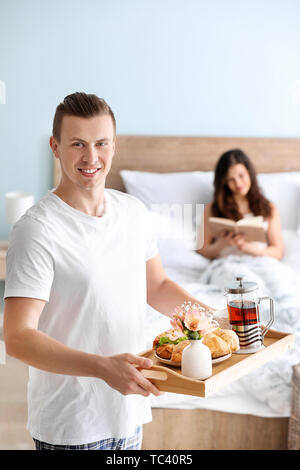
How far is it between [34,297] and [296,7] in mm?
2333

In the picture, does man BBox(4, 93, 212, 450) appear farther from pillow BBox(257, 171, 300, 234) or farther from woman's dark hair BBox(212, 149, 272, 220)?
pillow BBox(257, 171, 300, 234)

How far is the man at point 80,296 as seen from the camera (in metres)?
0.93

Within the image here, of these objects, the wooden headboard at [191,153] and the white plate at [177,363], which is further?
the wooden headboard at [191,153]

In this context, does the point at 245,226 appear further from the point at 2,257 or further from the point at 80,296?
the point at 80,296

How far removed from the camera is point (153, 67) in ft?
8.39

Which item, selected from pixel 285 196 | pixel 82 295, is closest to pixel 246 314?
pixel 82 295

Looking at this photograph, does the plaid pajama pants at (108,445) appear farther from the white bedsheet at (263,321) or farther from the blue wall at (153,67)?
the blue wall at (153,67)

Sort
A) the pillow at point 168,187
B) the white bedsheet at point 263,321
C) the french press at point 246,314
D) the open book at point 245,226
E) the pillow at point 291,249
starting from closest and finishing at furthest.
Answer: the french press at point 246,314, the white bedsheet at point 263,321, the open book at point 245,226, the pillow at point 291,249, the pillow at point 168,187

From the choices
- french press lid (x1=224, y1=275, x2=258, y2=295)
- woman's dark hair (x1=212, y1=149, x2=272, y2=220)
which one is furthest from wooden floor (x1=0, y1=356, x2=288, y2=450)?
woman's dark hair (x1=212, y1=149, x2=272, y2=220)

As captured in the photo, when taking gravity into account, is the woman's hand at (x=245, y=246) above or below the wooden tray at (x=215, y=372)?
below

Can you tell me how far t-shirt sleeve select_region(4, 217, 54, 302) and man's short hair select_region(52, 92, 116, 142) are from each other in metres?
0.17

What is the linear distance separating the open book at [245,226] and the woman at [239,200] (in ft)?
0.34

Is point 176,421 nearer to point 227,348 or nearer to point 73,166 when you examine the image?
point 227,348

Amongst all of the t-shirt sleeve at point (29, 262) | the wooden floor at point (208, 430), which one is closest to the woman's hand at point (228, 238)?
the wooden floor at point (208, 430)
